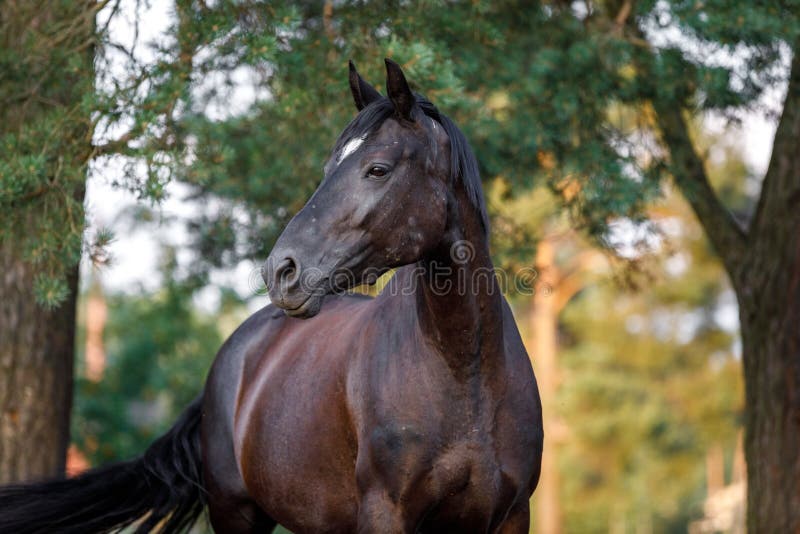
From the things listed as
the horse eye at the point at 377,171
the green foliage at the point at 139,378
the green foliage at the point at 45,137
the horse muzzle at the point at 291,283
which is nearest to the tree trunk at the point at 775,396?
the horse eye at the point at 377,171

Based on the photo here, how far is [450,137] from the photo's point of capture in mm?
3203

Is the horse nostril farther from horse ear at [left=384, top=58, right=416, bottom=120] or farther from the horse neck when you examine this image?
horse ear at [left=384, top=58, right=416, bottom=120]

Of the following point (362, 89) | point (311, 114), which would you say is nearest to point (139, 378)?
point (311, 114)

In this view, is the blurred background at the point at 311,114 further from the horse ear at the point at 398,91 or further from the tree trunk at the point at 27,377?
the horse ear at the point at 398,91

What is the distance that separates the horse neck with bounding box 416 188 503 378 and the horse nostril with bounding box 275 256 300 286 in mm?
544

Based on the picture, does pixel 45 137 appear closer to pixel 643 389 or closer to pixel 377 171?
pixel 377 171

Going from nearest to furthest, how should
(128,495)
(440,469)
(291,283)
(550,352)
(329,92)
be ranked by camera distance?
(291,283) < (440,469) < (128,495) < (329,92) < (550,352)

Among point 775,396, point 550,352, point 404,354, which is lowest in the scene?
point 550,352

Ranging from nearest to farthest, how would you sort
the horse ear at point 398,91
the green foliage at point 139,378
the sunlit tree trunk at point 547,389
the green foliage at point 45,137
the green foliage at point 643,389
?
the horse ear at point 398,91, the green foliage at point 45,137, the green foliage at point 139,378, the sunlit tree trunk at point 547,389, the green foliage at point 643,389

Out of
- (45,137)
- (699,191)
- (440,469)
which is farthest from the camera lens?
(699,191)

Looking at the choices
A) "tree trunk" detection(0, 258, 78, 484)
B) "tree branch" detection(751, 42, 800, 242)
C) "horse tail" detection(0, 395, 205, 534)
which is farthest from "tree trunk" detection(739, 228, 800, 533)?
"tree trunk" detection(0, 258, 78, 484)

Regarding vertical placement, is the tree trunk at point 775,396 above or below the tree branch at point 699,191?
below

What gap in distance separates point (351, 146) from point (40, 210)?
2.63 metres

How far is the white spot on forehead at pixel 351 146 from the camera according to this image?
307 centimetres
